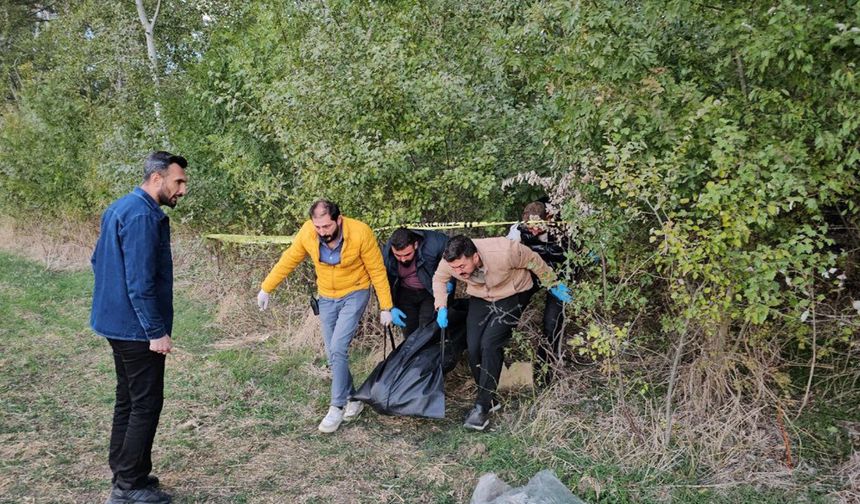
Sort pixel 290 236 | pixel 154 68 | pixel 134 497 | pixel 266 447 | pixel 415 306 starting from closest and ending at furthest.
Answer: pixel 134 497, pixel 266 447, pixel 415 306, pixel 290 236, pixel 154 68

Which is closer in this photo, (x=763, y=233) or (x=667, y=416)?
(x=763, y=233)

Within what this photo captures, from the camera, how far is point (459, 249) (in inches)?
153

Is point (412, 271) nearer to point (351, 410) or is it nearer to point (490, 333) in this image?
point (490, 333)

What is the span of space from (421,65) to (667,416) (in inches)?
138

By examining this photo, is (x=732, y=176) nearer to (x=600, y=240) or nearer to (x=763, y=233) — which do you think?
(x=763, y=233)

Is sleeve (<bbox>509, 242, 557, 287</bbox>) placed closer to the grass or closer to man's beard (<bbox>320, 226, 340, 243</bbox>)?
the grass

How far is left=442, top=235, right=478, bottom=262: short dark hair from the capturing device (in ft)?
12.8

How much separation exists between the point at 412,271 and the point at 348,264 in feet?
1.92

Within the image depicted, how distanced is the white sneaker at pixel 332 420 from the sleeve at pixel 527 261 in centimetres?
158

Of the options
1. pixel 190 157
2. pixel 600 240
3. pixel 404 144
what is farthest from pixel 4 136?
pixel 600 240

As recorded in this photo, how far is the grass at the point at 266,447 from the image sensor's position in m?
3.41

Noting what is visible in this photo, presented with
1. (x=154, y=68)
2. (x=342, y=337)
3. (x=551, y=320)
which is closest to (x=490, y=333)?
(x=551, y=320)

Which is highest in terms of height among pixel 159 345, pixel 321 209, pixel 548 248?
pixel 321 209

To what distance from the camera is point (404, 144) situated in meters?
4.76
